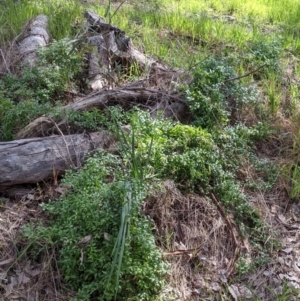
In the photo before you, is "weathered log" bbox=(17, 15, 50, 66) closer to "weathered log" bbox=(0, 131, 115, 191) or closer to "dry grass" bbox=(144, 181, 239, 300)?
"weathered log" bbox=(0, 131, 115, 191)

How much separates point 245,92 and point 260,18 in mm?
2872

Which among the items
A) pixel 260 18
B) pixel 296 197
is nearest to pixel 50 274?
pixel 296 197

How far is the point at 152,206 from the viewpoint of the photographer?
11.7 feet

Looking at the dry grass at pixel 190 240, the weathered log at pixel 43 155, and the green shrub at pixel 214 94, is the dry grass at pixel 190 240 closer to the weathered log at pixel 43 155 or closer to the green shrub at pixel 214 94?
the weathered log at pixel 43 155

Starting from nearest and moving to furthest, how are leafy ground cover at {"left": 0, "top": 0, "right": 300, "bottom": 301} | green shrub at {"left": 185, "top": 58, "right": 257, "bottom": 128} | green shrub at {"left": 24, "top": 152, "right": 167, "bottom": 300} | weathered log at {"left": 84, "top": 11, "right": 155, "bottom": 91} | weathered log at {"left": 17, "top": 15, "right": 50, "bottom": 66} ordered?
green shrub at {"left": 24, "top": 152, "right": 167, "bottom": 300} → leafy ground cover at {"left": 0, "top": 0, "right": 300, "bottom": 301} → green shrub at {"left": 185, "top": 58, "right": 257, "bottom": 128} → weathered log at {"left": 84, "top": 11, "right": 155, "bottom": 91} → weathered log at {"left": 17, "top": 15, "right": 50, "bottom": 66}

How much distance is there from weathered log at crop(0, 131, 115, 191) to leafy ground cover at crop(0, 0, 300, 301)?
157 mm

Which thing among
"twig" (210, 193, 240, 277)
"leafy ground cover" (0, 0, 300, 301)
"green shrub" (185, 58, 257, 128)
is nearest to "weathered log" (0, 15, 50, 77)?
"leafy ground cover" (0, 0, 300, 301)

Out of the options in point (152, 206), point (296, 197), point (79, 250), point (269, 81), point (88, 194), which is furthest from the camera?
point (269, 81)

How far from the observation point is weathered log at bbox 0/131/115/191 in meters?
3.58

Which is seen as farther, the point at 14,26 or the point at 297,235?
the point at 14,26

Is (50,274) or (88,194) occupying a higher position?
(88,194)

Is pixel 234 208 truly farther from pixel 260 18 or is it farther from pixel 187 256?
pixel 260 18

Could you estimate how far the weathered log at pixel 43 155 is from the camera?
11.7 ft

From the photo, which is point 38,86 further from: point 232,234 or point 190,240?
point 232,234
